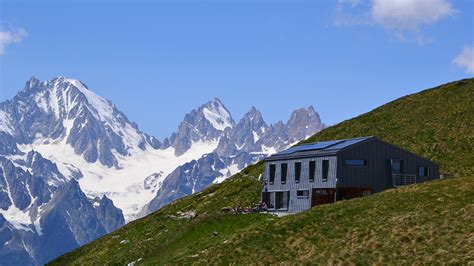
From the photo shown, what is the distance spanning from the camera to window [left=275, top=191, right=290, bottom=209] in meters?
78.1

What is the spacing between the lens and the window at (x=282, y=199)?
256 feet

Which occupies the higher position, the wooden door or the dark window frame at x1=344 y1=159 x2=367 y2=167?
the dark window frame at x1=344 y1=159 x2=367 y2=167

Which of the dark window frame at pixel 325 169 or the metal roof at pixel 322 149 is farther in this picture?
the metal roof at pixel 322 149

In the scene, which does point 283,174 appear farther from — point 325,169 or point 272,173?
point 325,169

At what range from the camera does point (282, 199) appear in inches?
3118

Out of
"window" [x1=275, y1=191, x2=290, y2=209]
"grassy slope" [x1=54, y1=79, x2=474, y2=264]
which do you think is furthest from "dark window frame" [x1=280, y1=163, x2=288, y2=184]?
"grassy slope" [x1=54, y1=79, x2=474, y2=264]

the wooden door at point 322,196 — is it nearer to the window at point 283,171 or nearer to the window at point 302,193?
the window at point 302,193

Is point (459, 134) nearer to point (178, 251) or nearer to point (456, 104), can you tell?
point (456, 104)

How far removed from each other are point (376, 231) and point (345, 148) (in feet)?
75.7

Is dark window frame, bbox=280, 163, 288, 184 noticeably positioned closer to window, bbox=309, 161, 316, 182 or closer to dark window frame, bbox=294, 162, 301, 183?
dark window frame, bbox=294, 162, 301, 183

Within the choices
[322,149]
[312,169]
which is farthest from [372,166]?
[312,169]

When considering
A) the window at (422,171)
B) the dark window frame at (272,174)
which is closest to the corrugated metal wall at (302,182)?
the dark window frame at (272,174)

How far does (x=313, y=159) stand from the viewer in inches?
2953

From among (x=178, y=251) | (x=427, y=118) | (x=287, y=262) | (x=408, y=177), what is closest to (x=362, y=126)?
(x=427, y=118)
